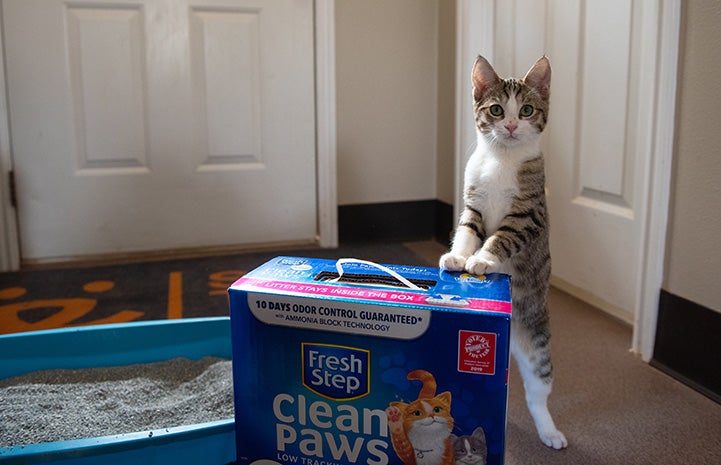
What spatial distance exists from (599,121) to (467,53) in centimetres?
57

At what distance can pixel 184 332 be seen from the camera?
1.29 meters

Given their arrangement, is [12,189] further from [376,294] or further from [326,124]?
[376,294]

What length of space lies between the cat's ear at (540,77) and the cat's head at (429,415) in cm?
57

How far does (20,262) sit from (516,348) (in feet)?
5.93

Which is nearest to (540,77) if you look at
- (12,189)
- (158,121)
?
(158,121)

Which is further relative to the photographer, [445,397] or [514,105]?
[514,105]

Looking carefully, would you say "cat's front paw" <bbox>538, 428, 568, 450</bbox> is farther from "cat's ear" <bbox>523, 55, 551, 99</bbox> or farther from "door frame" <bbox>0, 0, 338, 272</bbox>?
"door frame" <bbox>0, 0, 338, 272</bbox>

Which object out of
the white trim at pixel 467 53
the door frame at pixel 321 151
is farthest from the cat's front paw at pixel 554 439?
the door frame at pixel 321 151

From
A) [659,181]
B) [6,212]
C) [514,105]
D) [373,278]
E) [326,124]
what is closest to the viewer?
[373,278]

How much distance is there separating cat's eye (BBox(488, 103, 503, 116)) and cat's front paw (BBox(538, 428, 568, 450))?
0.56 metres

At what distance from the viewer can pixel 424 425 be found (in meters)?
0.75

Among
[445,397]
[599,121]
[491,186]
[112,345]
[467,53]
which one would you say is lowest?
[112,345]

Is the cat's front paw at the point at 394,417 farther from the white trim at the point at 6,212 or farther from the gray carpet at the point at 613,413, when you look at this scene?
the white trim at the point at 6,212

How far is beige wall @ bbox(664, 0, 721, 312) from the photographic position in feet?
4.06
